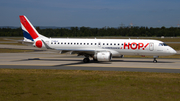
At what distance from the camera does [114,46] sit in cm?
3241

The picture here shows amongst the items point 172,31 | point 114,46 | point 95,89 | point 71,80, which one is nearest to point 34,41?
point 114,46

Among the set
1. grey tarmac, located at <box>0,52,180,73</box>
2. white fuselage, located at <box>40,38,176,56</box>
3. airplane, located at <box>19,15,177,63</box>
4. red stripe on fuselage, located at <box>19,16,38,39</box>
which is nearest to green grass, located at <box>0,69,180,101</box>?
grey tarmac, located at <box>0,52,180,73</box>

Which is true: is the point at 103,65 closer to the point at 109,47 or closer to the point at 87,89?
the point at 109,47

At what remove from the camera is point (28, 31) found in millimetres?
36438

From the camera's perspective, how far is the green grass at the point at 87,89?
12852 millimetres

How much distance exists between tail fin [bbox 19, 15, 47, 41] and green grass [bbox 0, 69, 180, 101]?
18044 millimetres

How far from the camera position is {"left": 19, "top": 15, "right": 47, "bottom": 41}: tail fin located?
36.3 metres

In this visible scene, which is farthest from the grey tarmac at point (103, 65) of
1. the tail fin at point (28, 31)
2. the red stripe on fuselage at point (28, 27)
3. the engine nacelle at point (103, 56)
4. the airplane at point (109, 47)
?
the red stripe on fuselage at point (28, 27)

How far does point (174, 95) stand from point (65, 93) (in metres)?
6.81

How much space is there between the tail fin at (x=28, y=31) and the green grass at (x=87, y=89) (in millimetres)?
18044

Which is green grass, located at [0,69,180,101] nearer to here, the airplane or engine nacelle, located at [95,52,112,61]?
engine nacelle, located at [95,52,112,61]

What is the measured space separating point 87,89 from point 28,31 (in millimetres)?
24541

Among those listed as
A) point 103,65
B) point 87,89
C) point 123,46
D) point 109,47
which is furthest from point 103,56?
point 87,89

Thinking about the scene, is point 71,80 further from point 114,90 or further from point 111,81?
point 114,90
